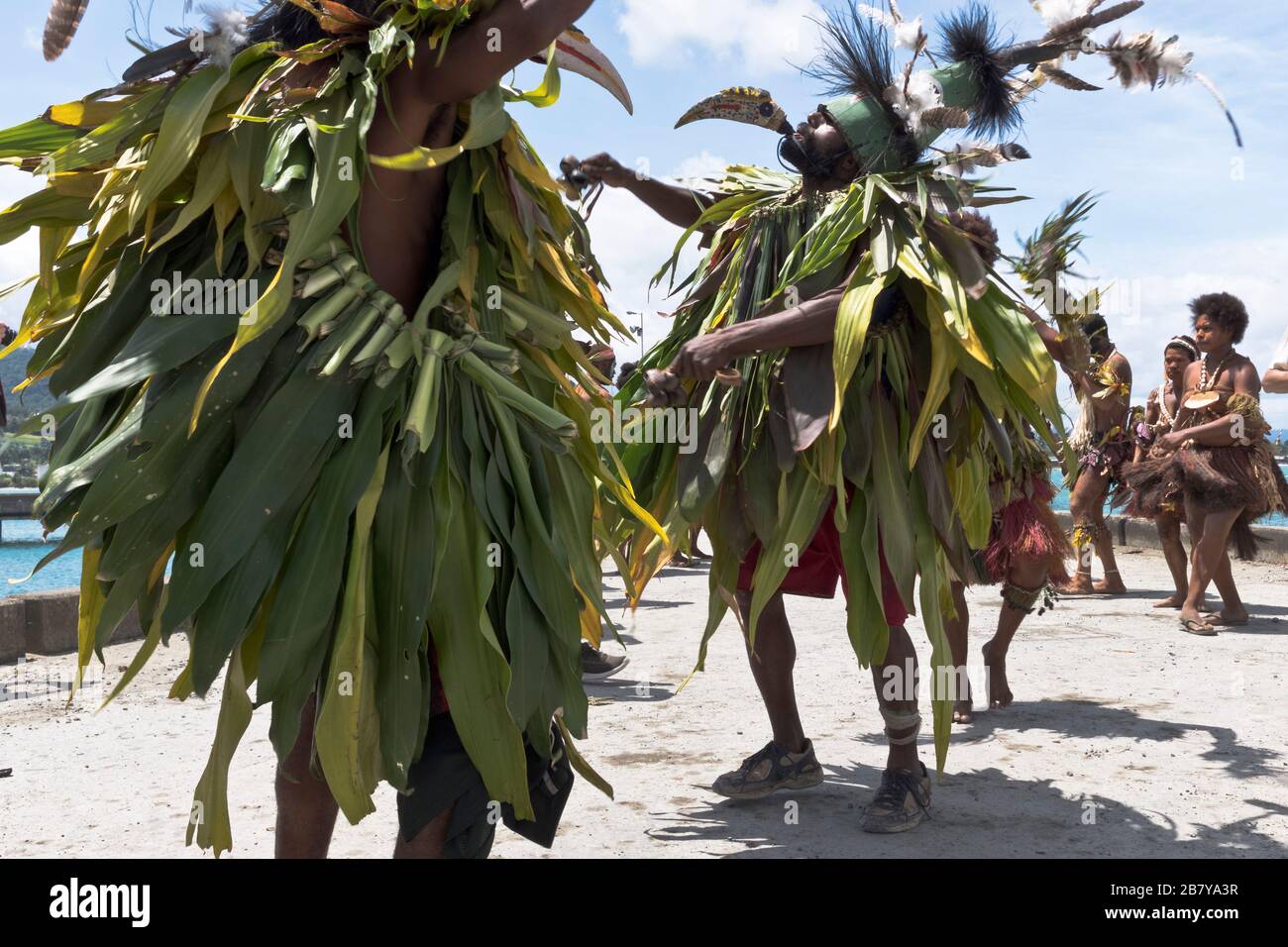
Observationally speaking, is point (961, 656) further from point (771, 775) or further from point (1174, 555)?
point (1174, 555)

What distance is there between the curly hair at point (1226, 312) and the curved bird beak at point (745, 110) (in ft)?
15.4

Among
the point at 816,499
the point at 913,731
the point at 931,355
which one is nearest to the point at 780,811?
the point at 913,731

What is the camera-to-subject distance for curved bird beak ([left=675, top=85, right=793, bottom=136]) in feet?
11.9

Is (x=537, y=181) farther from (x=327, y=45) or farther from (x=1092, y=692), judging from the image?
(x=1092, y=692)

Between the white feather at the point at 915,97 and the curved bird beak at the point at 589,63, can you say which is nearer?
the curved bird beak at the point at 589,63

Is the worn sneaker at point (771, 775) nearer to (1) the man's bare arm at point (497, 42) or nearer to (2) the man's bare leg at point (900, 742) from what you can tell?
(2) the man's bare leg at point (900, 742)

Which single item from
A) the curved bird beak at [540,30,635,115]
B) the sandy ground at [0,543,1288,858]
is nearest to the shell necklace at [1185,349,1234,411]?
the sandy ground at [0,543,1288,858]

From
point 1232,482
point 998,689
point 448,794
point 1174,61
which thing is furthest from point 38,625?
point 1232,482

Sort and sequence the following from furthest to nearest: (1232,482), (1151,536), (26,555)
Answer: (26,555) → (1151,536) → (1232,482)

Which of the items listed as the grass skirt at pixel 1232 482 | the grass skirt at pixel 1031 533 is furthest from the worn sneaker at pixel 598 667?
the grass skirt at pixel 1232 482

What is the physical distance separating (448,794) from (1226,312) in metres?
6.66

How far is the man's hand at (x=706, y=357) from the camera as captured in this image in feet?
9.84

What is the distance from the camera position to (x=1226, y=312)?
7188 mm

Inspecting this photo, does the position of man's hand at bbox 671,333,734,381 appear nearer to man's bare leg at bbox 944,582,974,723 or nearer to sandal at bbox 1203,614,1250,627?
man's bare leg at bbox 944,582,974,723
